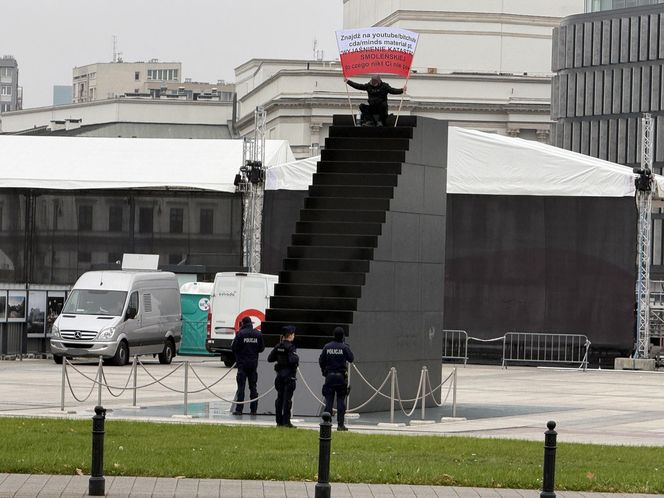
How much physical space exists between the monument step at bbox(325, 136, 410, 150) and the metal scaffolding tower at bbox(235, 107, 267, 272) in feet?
69.0

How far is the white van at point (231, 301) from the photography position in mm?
43344

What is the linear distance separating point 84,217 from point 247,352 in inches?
1101

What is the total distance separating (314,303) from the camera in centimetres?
2758

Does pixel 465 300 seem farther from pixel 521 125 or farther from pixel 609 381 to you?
pixel 521 125

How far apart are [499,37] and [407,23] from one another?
305 inches

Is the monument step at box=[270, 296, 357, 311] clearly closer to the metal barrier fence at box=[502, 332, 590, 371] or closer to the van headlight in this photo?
the van headlight

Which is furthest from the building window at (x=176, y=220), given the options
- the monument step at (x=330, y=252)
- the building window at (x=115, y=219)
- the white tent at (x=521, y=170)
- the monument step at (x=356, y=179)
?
the monument step at (x=330, y=252)

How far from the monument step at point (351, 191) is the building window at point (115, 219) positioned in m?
25.5

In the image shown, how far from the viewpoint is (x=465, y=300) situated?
49.9 meters

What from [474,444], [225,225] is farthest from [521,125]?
[474,444]

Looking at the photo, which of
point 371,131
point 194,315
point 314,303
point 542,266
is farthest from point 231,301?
point 314,303

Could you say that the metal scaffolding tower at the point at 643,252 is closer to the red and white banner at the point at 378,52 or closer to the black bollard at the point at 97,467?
the red and white banner at the point at 378,52

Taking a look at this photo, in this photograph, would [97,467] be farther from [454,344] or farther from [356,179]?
[454,344]

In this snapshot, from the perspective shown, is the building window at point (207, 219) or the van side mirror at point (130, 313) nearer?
the van side mirror at point (130, 313)
